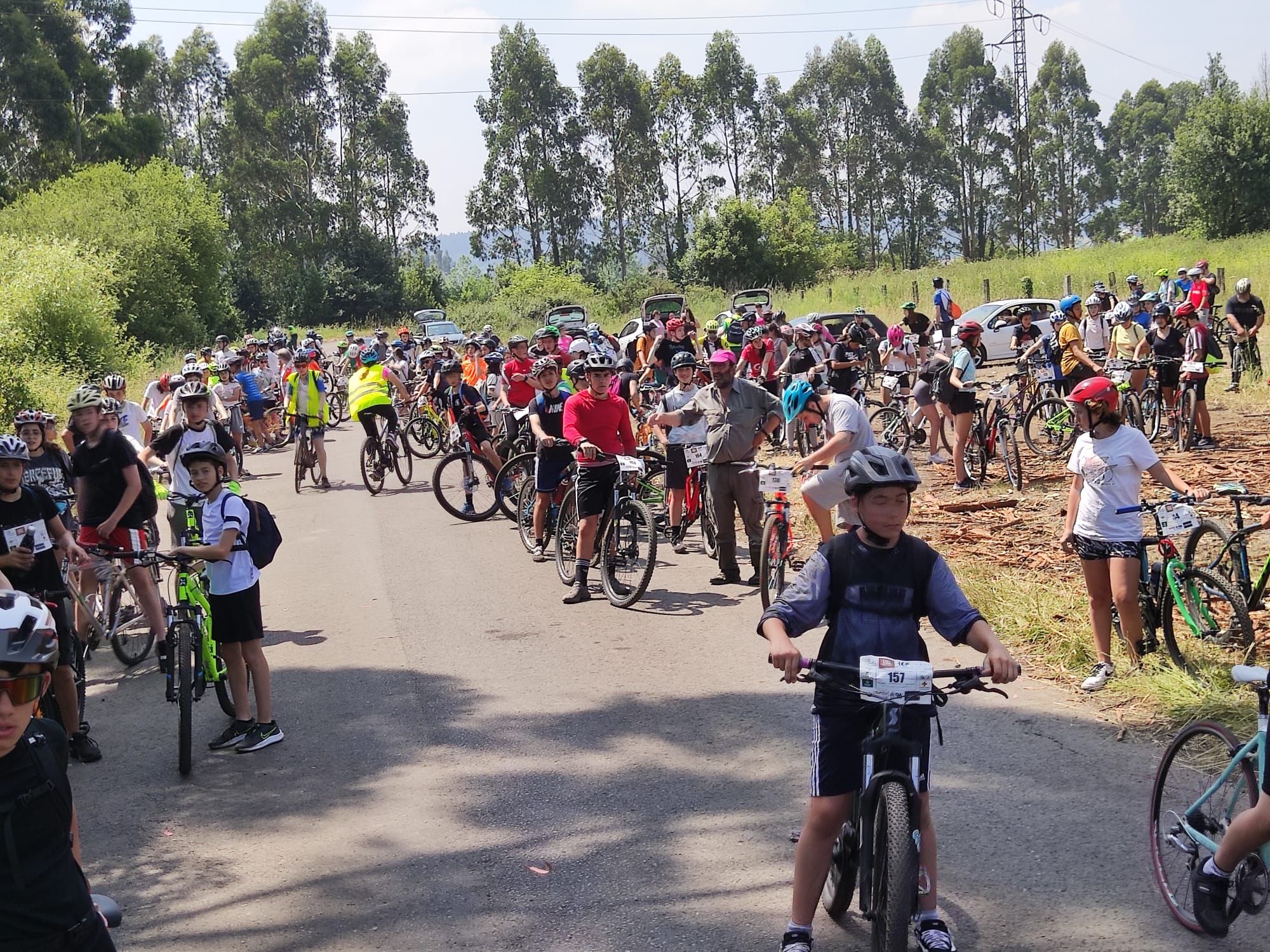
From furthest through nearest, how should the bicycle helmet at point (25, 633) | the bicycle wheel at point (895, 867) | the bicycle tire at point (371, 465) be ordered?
the bicycle tire at point (371, 465) → the bicycle wheel at point (895, 867) → the bicycle helmet at point (25, 633)

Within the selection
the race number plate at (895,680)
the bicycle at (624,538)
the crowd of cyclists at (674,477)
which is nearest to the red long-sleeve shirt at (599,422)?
the crowd of cyclists at (674,477)

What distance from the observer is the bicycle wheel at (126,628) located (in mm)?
9242

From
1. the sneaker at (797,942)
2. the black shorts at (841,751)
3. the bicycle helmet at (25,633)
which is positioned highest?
the bicycle helmet at (25,633)

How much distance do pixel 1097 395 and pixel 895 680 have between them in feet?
13.0

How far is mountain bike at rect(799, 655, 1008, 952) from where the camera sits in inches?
146

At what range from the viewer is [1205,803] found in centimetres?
433

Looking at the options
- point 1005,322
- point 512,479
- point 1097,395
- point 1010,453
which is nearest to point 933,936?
point 1097,395

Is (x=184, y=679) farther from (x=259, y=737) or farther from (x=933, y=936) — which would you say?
(x=933, y=936)

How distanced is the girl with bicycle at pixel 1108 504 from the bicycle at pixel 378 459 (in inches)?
471

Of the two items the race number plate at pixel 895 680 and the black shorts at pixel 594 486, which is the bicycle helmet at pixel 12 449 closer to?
the black shorts at pixel 594 486

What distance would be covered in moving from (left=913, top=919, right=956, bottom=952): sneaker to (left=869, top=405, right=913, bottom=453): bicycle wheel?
12.5m

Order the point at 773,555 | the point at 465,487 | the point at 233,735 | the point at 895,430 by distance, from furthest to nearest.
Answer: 1. the point at 895,430
2. the point at 465,487
3. the point at 773,555
4. the point at 233,735

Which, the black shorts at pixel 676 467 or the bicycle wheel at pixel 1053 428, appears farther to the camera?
the bicycle wheel at pixel 1053 428

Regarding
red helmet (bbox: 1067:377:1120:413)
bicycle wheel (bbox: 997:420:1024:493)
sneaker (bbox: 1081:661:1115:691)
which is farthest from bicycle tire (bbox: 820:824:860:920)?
bicycle wheel (bbox: 997:420:1024:493)
